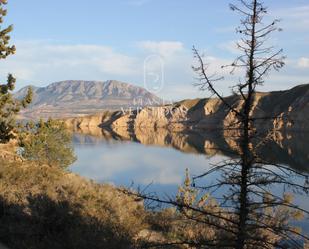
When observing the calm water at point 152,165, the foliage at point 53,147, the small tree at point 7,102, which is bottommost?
the calm water at point 152,165

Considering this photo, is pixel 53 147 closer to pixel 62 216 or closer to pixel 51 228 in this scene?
pixel 62 216

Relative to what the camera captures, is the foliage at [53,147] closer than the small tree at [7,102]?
No

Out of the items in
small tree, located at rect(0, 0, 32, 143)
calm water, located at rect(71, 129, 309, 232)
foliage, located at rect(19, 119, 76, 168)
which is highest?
small tree, located at rect(0, 0, 32, 143)

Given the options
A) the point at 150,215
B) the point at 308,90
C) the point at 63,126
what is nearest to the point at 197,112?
the point at 308,90

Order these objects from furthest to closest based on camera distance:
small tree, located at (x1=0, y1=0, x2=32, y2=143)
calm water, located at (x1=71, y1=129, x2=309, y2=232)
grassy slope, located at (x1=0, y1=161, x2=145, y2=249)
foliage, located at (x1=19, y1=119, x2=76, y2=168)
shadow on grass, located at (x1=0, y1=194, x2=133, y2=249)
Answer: calm water, located at (x1=71, y1=129, x2=309, y2=232) < foliage, located at (x1=19, y1=119, x2=76, y2=168) < small tree, located at (x1=0, y1=0, x2=32, y2=143) < grassy slope, located at (x1=0, y1=161, x2=145, y2=249) < shadow on grass, located at (x1=0, y1=194, x2=133, y2=249)

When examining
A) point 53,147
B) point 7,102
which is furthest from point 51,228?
point 53,147

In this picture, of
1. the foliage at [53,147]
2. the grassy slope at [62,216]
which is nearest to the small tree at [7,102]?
the grassy slope at [62,216]

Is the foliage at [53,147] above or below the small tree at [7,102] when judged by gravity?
below

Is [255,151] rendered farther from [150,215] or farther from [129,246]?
[150,215]

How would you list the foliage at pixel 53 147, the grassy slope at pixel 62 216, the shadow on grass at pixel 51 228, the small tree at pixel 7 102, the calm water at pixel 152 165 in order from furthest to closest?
1. the calm water at pixel 152 165
2. the foliage at pixel 53 147
3. the small tree at pixel 7 102
4. the grassy slope at pixel 62 216
5. the shadow on grass at pixel 51 228

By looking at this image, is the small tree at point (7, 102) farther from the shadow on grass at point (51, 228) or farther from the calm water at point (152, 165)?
the calm water at point (152, 165)

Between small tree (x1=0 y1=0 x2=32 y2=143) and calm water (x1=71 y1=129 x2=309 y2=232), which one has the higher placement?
small tree (x1=0 y1=0 x2=32 y2=143)

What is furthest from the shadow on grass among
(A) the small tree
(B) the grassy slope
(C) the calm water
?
(C) the calm water

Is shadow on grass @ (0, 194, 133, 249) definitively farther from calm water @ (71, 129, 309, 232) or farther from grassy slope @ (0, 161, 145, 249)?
calm water @ (71, 129, 309, 232)
